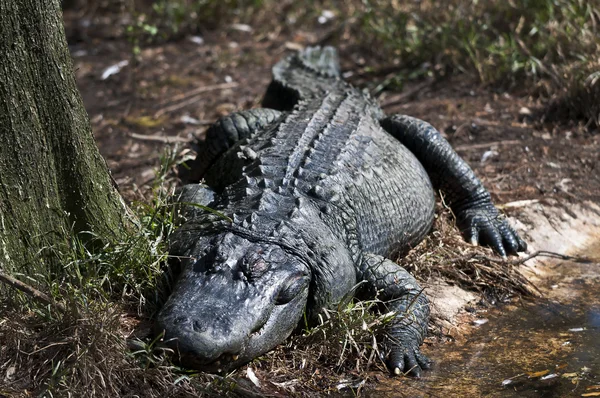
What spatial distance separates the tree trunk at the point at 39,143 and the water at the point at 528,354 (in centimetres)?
176

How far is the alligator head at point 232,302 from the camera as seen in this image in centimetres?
342

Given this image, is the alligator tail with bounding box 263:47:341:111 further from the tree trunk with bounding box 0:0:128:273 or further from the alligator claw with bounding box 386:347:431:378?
the alligator claw with bounding box 386:347:431:378

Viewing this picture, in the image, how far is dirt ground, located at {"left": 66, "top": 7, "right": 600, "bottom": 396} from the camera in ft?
21.1

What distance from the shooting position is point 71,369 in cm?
333

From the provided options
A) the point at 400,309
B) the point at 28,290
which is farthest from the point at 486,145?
the point at 28,290

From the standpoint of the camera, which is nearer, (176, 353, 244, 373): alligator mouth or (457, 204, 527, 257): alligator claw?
(176, 353, 244, 373): alligator mouth

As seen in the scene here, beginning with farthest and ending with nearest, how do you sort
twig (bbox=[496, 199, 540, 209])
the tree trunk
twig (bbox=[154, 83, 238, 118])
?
1. twig (bbox=[154, 83, 238, 118])
2. twig (bbox=[496, 199, 540, 209])
3. the tree trunk

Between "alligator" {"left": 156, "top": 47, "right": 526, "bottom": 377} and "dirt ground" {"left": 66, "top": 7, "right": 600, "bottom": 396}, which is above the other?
"alligator" {"left": 156, "top": 47, "right": 526, "bottom": 377}

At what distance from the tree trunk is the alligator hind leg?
1670mm

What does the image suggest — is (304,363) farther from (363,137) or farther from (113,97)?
(113,97)

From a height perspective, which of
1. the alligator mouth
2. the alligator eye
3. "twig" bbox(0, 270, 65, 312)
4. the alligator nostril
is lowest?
the alligator mouth

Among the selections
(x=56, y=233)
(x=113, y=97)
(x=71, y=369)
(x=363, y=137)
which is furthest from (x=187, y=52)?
(x=71, y=369)

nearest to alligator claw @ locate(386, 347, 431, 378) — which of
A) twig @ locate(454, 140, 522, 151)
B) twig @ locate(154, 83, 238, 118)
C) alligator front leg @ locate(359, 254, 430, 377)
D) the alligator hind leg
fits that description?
alligator front leg @ locate(359, 254, 430, 377)

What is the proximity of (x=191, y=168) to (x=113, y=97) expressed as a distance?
290cm
